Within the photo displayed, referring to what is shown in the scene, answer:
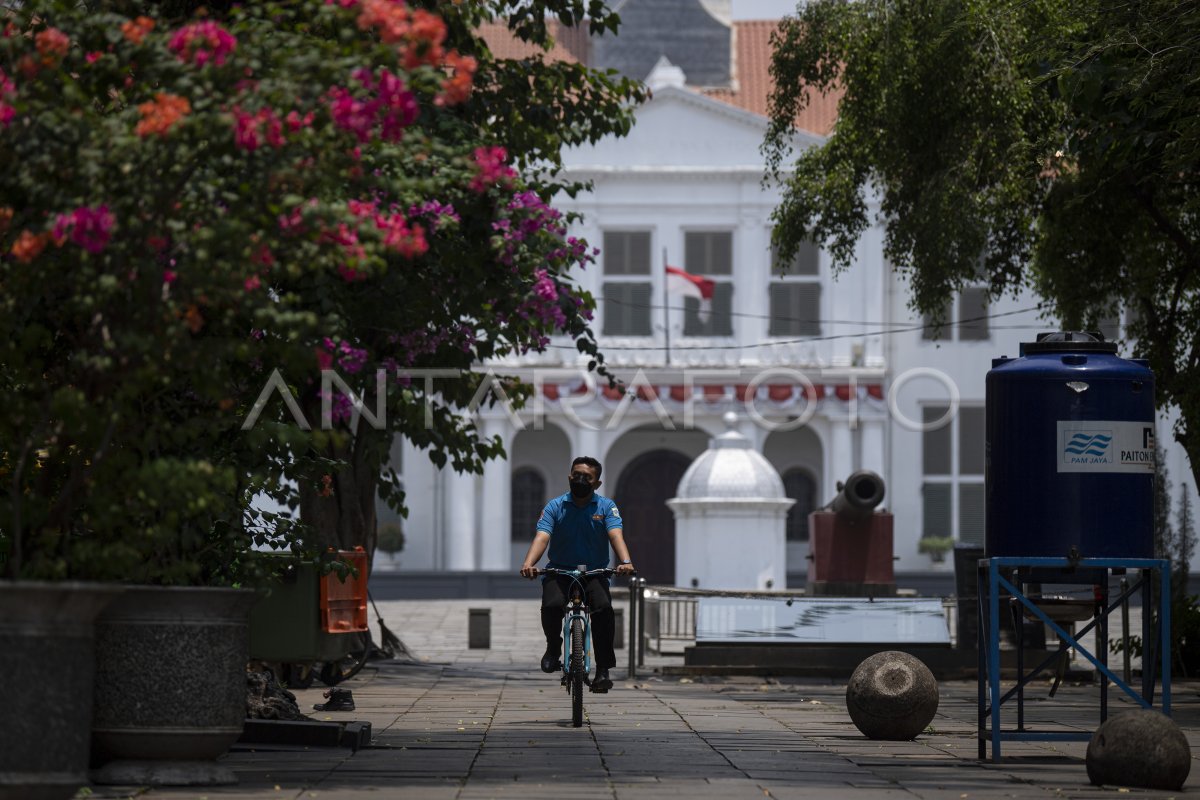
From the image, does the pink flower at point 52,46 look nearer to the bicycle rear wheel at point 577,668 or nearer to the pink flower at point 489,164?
the pink flower at point 489,164

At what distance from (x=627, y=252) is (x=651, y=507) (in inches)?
230

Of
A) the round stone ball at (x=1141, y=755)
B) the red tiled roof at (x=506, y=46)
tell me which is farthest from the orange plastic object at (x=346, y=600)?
the red tiled roof at (x=506, y=46)

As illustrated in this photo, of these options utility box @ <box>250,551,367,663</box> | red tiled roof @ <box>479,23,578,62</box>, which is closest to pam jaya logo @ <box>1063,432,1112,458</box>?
utility box @ <box>250,551,367,663</box>

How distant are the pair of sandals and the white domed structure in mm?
19838

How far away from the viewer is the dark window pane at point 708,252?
4291 centimetres

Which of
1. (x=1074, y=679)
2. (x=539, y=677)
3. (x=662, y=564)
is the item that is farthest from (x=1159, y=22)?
(x=662, y=564)

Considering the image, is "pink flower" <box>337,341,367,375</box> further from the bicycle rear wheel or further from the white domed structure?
the white domed structure

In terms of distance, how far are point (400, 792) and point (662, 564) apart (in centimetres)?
3663

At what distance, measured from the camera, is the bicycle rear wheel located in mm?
11867

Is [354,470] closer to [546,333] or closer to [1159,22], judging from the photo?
[546,333]

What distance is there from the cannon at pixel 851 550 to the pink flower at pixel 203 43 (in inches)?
700

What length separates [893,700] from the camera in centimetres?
1180

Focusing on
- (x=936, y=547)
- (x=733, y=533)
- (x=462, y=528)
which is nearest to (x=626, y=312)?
(x=462, y=528)

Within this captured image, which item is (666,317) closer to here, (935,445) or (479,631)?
(935,445)
